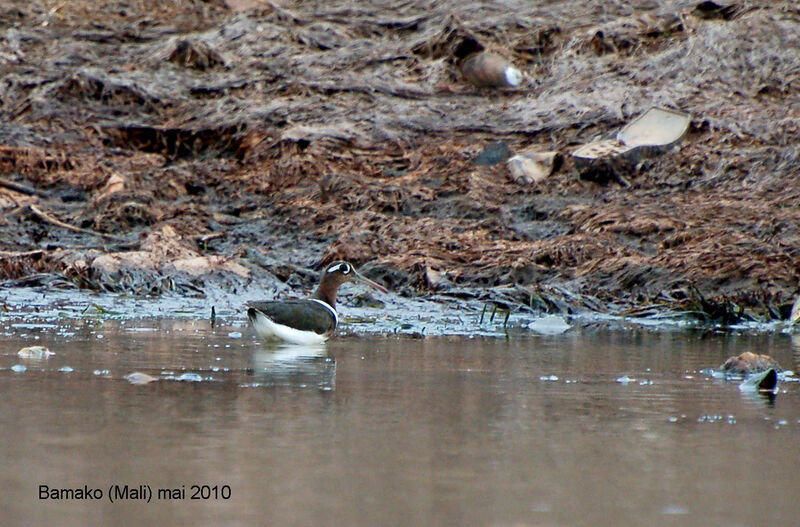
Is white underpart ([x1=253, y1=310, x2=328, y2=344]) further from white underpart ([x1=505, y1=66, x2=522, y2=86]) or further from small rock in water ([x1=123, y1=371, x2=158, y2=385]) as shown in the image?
white underpart ([x1=505, y1=66, x2=522, y2=86])

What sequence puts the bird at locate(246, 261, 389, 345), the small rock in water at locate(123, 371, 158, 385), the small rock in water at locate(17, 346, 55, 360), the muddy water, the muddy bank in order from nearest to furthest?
the muddy water, the small rock in water at locate(123, 371, 158, 385), the small rock in water at locate(17, 346, 55, 360), the bird at locate(246, 261, 389, 345), the muddy bank

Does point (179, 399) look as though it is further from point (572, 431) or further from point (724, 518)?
point (724, 518)

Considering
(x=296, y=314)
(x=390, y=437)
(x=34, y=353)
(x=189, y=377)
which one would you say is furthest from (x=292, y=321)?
(x=390, y=437)

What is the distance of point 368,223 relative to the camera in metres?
14.0

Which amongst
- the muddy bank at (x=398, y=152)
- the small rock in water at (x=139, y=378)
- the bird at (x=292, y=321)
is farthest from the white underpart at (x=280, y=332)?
the muddy bank at (x=398, y=152)

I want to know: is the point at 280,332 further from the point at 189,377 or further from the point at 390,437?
the point at 390,437

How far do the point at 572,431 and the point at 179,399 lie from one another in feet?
6.29

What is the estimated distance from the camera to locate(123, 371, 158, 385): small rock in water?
6980 millimetres

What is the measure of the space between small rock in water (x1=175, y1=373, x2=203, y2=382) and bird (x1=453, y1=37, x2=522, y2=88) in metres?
10.2

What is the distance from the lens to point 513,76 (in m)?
16.9

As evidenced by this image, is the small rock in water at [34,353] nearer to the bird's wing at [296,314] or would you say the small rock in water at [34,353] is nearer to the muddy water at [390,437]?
the muddy water at [390,437]

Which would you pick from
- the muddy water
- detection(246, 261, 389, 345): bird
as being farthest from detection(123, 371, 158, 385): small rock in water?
detection(246, 261, 389, 345): bird

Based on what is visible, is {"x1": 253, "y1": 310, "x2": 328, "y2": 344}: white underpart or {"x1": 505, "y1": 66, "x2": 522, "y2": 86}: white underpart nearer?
{"x1": 253, "y1": 310, "x2": 328, "y2": 344}: white underpart

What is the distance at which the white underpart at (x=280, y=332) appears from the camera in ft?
30.4
